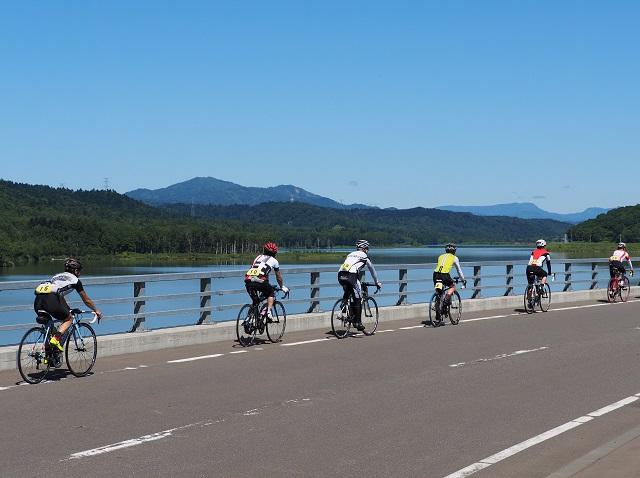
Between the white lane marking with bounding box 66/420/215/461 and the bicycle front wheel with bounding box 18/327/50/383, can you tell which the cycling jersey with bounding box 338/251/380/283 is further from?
the white lane marking with bounding box 66/420/215/461

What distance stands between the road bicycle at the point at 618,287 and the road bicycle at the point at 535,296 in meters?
4.55

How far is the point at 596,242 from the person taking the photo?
199 m

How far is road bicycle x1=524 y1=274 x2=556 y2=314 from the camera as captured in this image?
24.1 m

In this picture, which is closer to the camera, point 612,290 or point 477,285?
point 477,285

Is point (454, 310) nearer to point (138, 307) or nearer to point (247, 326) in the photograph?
point (247, 326)

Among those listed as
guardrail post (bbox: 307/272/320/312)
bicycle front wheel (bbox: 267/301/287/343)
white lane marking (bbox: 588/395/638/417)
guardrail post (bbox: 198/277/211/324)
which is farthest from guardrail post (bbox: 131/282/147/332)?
white lane marking (bbox: 588/395/638/417)

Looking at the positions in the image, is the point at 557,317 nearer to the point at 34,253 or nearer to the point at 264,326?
the point at 264,326

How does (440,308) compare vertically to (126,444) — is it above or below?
above

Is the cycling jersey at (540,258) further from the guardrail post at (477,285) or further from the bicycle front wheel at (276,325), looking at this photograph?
the bicycle front wheel at (276,325)

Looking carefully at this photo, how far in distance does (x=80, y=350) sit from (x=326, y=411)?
4023 millimetres

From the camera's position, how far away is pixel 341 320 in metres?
17.4

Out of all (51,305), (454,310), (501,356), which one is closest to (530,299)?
(454,310)

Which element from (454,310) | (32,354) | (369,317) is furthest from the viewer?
(454,310)

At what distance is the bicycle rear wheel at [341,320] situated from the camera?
17406 millimetres
